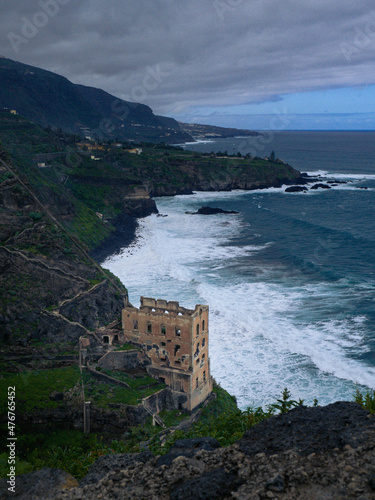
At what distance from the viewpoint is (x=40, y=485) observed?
16906 mm

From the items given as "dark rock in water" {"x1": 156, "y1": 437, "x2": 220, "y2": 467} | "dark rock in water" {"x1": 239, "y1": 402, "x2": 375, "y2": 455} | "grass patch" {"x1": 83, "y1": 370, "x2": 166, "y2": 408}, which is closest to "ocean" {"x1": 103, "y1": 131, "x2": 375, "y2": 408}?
"grass patch" {"x1": 83, "y1": 370, "x2": 166, "y2": 408}

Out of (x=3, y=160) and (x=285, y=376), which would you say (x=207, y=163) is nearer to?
(x=3, y=160)

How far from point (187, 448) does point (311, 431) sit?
4.65 metres

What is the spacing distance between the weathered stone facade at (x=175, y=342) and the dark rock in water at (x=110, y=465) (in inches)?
684

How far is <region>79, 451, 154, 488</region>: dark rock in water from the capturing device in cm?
1630

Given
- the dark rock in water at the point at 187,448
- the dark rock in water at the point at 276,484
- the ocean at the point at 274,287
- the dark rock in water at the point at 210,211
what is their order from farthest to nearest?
1. the dark rock in water at the point at 210,211
2. the ocean at the point at 274,287
3. the dark rock in water at the point at 187,448
4. the dark rock in water at the point at 276,484

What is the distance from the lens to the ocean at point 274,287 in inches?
1633

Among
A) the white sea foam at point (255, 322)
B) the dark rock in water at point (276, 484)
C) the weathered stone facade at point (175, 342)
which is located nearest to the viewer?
the dark rock in water at point (276, 484)

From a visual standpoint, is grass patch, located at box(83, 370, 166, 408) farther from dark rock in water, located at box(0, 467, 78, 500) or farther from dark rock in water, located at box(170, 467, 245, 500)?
dark rock in water, located at box(170, 467, 245, 500)

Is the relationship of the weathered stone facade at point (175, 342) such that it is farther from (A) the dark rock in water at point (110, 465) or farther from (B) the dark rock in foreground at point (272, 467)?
(B) the dark rock in foreground at point (272, 467)

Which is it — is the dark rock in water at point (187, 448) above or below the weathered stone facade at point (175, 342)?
above

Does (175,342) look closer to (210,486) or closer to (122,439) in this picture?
(122,439)

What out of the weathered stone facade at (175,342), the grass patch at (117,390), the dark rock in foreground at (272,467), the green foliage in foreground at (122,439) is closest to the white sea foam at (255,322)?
the weathered stone facade at (175,342)

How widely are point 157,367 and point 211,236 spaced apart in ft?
187
